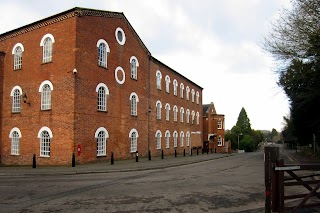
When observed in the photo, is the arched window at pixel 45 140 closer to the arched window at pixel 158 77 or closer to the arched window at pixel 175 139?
the arched window at pixel 158 77

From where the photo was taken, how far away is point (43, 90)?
2166 centimetres

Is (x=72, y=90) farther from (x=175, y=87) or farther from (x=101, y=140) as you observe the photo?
(x=175, y=87)

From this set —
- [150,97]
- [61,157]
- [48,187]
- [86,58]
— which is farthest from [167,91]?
[48,187]

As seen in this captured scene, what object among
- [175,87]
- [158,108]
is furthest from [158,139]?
[175,87]

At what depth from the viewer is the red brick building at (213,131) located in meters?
53.7

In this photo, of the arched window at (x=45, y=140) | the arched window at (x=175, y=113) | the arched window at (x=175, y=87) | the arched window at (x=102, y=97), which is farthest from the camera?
the arched window at (x=175, y=87)

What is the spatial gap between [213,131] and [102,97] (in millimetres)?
35967

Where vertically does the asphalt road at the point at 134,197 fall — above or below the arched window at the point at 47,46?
below

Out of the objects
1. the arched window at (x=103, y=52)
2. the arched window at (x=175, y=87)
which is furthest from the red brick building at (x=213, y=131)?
the arched window at (x=103, y=52)

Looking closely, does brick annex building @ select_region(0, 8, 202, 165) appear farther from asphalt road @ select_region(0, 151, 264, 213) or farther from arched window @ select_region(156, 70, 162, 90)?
asphalt road @ select_region(0, 151, 264, 213)

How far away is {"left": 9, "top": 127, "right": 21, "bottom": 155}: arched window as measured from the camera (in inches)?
899

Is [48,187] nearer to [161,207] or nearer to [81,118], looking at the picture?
[161,207]

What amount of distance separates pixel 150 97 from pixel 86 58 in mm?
10942

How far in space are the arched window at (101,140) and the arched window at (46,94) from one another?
13.1ft
